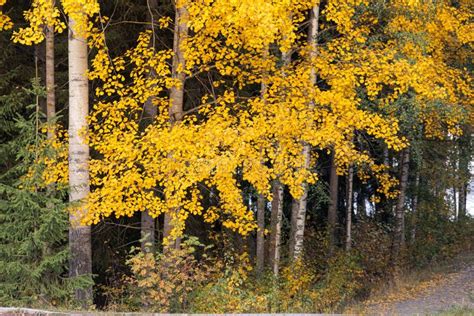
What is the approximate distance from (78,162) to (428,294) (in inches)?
284

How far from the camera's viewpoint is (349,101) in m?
11.8

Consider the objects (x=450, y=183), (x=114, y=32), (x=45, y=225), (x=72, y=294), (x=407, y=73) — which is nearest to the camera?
(x=45, y=225)

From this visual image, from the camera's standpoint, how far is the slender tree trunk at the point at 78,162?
1175cm

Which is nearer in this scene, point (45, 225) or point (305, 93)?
point (45, 225)

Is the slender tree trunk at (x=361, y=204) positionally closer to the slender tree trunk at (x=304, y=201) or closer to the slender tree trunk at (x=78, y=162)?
the slender tree trunk at (x=304, y=201)

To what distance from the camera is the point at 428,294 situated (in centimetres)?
1388

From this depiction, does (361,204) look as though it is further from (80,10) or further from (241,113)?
(80,10)

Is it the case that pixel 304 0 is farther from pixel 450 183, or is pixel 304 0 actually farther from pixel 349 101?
pixel 450 183

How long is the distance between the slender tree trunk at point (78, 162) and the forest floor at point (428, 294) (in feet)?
14.7

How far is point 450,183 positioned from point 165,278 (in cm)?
1555

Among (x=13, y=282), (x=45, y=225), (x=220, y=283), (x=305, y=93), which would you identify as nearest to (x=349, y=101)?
(x=305, y=93)

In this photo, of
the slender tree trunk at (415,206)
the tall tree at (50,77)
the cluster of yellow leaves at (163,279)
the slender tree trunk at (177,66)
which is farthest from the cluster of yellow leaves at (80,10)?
the slender tree trunk at (415,206)

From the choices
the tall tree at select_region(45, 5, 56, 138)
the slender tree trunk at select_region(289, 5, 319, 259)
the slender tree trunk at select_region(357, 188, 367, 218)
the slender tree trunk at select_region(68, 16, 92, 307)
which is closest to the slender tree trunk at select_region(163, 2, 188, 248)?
the slender tree trunk at select_region(68, 16, 92, 307)

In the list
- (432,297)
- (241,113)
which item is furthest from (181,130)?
(432,297)
